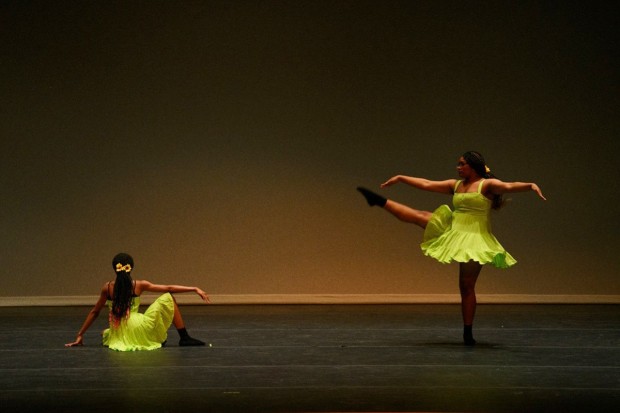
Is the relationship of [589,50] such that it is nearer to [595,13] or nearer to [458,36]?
[595,13]

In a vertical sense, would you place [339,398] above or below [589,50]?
below

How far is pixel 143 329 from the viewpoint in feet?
19.0

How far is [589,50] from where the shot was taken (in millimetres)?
8523

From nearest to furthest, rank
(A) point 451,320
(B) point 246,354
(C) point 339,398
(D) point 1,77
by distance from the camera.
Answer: (C) point 339,398 < (B) point 246,354 < (A) point 451,320 < (D) point 1,77

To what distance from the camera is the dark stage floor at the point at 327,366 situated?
13.9ft

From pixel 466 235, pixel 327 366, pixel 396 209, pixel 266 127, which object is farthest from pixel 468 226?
pixel 266 127

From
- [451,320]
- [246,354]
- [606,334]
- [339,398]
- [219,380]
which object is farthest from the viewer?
[451,320]

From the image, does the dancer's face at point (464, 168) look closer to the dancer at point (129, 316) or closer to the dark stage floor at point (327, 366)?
the dark stage floor at point (327, 366)

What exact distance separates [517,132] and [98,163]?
345cm

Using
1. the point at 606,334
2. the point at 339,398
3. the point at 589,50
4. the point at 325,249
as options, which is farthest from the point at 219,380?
the point at 589,50

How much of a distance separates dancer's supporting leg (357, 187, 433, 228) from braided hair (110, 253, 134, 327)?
1397 mm

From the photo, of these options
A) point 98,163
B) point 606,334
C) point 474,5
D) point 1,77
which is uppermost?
Answer: point 474,5

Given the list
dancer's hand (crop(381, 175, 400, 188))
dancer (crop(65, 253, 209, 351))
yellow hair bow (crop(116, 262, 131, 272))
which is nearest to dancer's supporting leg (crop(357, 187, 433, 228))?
dancer's hand (crop(381, 175, 400, 188))

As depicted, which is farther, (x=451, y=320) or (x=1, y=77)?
(x=1, y=77)
